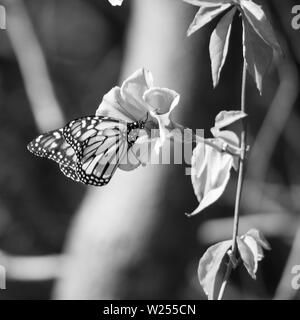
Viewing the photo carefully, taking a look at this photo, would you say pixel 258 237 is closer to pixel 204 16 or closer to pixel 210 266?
pixel 210 266

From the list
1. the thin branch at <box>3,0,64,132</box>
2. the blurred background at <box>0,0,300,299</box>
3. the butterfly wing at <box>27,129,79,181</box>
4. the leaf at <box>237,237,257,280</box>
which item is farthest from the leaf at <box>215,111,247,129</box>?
the thin branch at <box>3,0,64,132</box>

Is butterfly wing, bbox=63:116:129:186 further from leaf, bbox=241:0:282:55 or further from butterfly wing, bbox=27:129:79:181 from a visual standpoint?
leaf, bbox=241:0:282:55

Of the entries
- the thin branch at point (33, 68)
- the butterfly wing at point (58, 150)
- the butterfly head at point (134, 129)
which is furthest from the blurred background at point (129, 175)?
the butterfly head at point (134, 129)

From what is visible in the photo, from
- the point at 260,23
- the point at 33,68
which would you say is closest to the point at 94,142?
the point at 260,23

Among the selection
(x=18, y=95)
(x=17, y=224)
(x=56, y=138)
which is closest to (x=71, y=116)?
(x=18, y=95)

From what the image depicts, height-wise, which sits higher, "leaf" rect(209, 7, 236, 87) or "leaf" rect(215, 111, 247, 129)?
"leaf" rect(209, 7, 236, 87)

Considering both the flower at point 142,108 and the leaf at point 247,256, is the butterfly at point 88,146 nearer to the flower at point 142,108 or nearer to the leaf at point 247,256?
the flower at point 142,108
